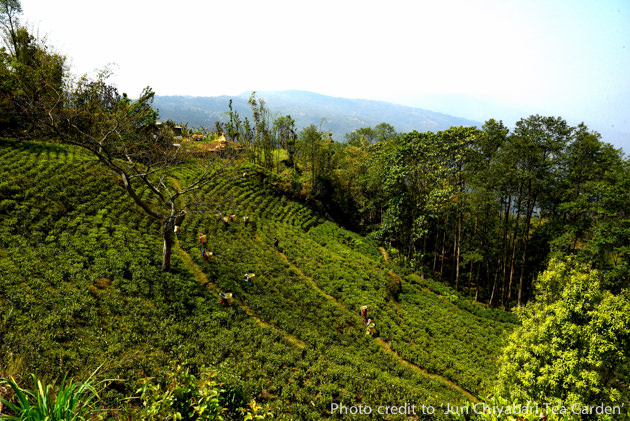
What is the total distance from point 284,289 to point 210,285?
544 centimetres

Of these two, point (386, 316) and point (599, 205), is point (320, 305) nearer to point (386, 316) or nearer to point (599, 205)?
point (386, 316)

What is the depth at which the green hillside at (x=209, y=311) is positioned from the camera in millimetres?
10109

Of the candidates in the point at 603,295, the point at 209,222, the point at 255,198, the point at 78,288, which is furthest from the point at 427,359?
the point at 255,198

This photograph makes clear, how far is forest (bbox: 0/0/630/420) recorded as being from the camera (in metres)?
9.14

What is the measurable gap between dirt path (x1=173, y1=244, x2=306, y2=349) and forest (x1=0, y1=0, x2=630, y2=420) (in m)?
0.14

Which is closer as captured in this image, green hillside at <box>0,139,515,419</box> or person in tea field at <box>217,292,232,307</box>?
green hillside at <box>0,139,515,419</box>

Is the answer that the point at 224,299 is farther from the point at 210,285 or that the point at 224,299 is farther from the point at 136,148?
the point at 136,148

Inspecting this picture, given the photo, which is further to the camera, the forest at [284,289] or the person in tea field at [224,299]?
the person in tea field at [224,299]

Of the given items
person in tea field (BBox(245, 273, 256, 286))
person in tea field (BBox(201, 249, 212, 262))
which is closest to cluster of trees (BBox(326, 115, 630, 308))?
person in tea field (BBox(245, 273, 256, 286))

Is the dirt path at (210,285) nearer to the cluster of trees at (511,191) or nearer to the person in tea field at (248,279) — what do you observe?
the person in tea field at (248,279)

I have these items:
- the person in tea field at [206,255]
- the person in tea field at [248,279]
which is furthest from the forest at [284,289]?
the person in tea field at [248,279]

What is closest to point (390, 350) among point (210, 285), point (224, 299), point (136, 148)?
point (224, 299)

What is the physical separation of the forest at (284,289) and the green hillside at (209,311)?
0.12 meters

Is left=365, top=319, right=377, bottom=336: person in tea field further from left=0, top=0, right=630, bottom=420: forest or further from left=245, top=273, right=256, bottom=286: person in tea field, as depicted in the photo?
left=245, top=273, right=256, bottom=286: person in tea field
